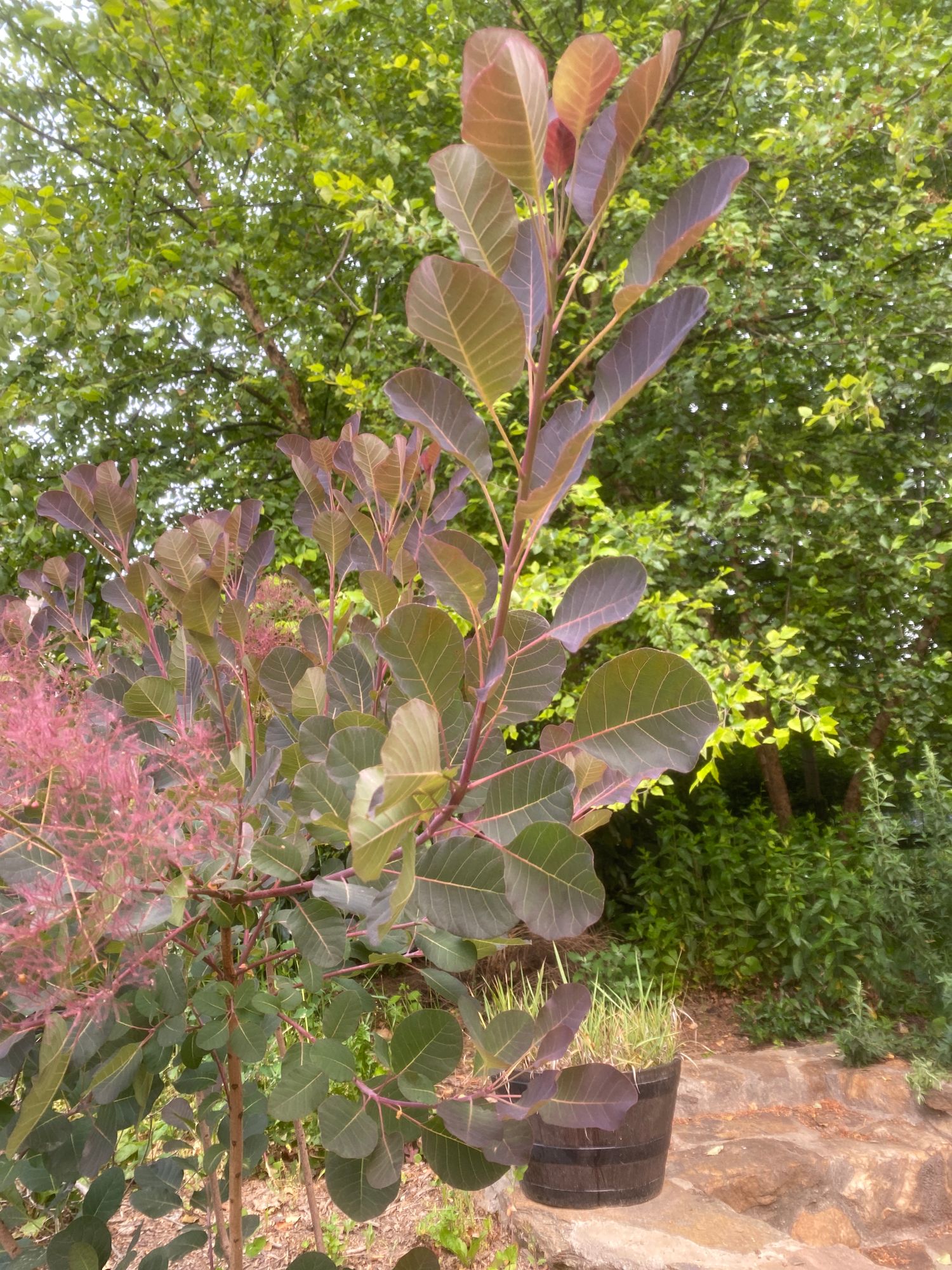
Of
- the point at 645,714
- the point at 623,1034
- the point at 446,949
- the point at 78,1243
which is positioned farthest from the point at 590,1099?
the point at 623,1034

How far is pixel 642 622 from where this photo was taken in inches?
144

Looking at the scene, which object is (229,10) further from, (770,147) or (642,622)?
(642,622)

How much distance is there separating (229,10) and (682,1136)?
5.62 metres

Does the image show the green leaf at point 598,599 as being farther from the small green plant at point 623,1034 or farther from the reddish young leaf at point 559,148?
the small green plant at point 623,1034

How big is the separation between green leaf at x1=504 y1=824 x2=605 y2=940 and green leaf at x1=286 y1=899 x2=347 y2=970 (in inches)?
9.9

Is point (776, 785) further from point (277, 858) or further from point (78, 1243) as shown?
point (277, 858)

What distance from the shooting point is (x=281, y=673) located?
97cm

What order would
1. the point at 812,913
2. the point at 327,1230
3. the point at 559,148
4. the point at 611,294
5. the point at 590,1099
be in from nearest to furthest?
the point at 559,148 → the point at 590,1099 → the point at 327,1230 → the point at 611,294 → the point at 812,913

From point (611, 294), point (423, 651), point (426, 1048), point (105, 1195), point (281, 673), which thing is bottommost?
point (105, 1195)

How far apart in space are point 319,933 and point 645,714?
0.40 m

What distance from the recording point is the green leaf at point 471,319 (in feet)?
1.67

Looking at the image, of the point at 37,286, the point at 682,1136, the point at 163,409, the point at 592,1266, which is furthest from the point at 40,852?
the point at 163,409

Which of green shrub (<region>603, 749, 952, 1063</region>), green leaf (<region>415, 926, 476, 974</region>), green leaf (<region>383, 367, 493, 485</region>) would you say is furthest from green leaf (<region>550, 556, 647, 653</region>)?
green shrub (<region>603, 749, 952, 1063</region>)

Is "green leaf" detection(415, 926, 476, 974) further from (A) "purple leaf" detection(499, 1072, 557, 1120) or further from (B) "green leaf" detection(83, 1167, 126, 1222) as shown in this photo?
(B) "green leaf" detection(83, 1167, 126, 1222)
